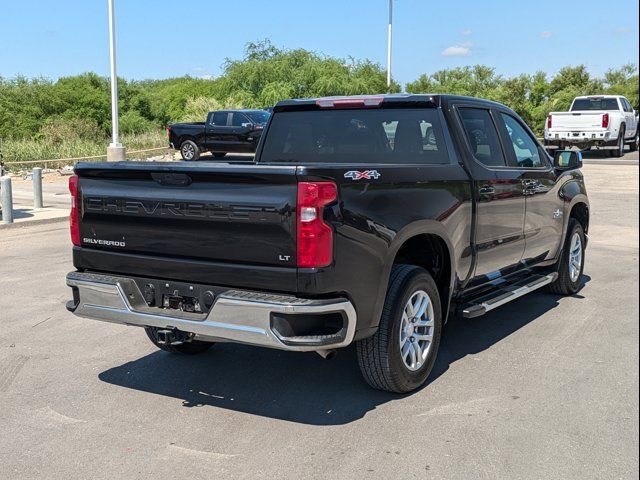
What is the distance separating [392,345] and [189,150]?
22.5 metres

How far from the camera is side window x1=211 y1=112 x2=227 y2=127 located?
82.0 ft

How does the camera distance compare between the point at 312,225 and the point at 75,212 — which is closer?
the point at 312,225

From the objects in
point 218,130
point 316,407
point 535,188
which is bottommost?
point 316,407

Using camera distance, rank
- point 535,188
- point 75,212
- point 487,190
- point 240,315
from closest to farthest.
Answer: point 240,315
point 75,212
point 487,190
point 535,188

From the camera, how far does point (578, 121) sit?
25109mm

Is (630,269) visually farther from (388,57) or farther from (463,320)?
A: (388,57)

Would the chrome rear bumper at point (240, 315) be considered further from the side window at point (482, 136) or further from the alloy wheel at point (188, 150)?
the alloy wheel at point (188, 150)

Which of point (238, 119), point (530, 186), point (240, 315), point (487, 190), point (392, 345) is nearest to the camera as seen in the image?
point (240, 315)

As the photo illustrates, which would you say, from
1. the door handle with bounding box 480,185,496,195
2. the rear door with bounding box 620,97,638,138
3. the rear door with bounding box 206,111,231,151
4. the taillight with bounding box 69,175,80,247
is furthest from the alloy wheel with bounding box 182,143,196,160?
the taillight with bounding box 69,175,80,247

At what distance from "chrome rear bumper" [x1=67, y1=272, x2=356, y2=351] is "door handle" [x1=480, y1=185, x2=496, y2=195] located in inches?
76.2

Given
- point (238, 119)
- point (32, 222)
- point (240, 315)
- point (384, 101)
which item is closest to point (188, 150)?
point (238, 119)

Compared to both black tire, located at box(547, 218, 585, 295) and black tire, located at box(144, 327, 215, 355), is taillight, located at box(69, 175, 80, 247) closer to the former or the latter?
black tire, located at box(144, 327, 215, 355)

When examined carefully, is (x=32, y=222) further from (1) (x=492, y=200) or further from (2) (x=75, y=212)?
(1) (x=492, y=200)

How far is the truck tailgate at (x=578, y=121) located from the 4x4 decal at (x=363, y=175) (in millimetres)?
22477
